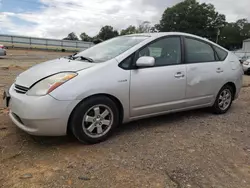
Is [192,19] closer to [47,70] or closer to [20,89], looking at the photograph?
[47,70]

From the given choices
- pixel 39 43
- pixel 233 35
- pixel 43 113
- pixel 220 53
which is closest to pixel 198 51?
pixel 220 53

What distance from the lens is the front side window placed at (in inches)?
159

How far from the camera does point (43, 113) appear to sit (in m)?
3.08

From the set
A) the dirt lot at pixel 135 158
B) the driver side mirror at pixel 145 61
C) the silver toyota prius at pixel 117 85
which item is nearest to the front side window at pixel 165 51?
the silver toyota prius at pixel 117 85

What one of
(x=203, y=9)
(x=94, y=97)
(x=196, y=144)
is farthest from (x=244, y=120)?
(x=203, y=9)

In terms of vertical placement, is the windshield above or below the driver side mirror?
above

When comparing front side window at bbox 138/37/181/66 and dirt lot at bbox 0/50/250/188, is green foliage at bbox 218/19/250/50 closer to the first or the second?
front side window at bbox 138/37/181/66

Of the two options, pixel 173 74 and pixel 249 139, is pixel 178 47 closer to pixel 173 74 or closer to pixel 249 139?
pixel 173 74

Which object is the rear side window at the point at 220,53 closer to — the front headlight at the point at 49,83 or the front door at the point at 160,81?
the front door at the point at 160,81

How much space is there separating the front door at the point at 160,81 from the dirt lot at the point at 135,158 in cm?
37

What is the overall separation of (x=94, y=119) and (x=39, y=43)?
34.9 meters

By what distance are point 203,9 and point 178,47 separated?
79.9m

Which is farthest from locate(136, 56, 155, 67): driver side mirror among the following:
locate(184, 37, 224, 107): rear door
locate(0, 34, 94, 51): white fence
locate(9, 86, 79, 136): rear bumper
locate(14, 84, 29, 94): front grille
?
locate(0, 34, 94, 51): white fence

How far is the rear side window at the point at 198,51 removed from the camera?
445 centimetres
